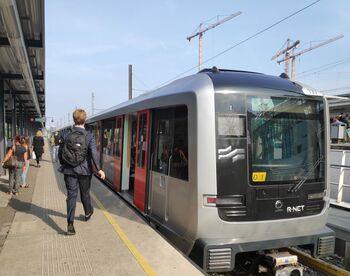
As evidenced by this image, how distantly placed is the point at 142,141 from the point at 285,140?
9.65 ft

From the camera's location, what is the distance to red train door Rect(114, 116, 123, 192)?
9195mm

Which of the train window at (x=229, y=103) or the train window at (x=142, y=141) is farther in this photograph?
the train window at (x=142, y=141)

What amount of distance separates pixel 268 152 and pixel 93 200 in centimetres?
443

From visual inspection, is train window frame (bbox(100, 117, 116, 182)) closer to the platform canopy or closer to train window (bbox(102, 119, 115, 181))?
train window (bbox(102, 119, 115, 181))

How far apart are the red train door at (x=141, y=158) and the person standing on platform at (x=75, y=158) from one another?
4.84 ft

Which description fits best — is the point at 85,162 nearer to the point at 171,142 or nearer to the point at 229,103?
the point at 171,142

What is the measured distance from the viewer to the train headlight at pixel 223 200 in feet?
14.8

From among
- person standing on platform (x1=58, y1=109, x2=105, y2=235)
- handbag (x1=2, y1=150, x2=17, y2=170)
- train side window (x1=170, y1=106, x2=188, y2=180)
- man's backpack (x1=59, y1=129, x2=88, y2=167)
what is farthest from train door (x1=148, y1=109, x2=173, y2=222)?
handbag (x1=2, y1=150, x2=17, y2=170)

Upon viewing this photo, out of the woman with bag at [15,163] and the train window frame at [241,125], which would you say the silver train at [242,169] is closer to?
the train window frame at [241,125]

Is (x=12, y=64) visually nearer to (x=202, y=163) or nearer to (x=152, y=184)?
(x=152, y=184)

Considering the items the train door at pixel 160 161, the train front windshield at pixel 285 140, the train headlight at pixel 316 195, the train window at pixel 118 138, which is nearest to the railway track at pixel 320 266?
the train headlight at pixel 316 195

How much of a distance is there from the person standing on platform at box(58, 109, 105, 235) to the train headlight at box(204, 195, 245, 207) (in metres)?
1.66

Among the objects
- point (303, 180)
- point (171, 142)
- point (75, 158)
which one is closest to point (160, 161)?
point (171, 142)

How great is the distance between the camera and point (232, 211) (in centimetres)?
456
